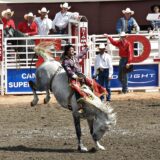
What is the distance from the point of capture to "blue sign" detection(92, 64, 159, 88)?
2008 cm

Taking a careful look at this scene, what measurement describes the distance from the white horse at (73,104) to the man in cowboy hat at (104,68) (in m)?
5.71

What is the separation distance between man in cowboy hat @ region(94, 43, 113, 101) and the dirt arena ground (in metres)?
0.57

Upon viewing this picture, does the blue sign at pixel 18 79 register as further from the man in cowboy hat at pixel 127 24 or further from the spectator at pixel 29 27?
the man in cowboy hat at pixel 127 24

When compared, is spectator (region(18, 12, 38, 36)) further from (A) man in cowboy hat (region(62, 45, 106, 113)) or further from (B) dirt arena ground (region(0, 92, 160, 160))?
(A) man in cowboy hat (region(62, 45, 106, 113))

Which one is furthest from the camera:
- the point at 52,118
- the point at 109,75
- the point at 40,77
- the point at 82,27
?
the point at 82,27

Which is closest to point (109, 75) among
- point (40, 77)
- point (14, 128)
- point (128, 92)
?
point (128, 92)

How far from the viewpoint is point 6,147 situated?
12.0 metres

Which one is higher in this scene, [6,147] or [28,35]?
[28,35]

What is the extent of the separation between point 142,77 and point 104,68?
92.5 inches

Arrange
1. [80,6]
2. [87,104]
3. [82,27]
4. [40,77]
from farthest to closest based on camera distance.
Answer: [80,6]
[82,27]
[40,77]
[87,104]

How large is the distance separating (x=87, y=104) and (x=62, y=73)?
0.84 metres

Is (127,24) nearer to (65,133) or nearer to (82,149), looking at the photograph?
(65,133)

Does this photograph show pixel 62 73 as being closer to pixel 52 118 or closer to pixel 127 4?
pixel 52 118

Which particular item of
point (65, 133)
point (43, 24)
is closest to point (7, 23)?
point (43, 24)
